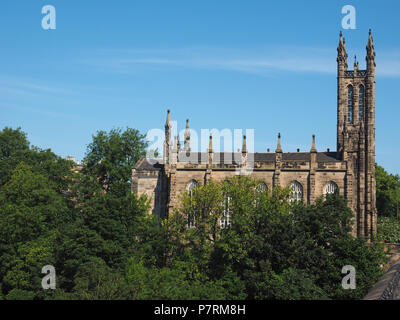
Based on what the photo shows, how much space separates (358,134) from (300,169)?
1280 cm

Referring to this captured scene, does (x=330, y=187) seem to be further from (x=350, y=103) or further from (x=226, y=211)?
(x=350, y=103)

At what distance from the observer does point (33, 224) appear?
169 ft

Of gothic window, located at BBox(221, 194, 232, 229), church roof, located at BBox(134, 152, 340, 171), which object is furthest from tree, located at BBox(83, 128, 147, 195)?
gothic window, located at BBox(221, 194, 232, 229)

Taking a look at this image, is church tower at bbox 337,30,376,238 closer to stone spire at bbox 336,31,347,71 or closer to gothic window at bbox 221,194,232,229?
stone spire at bbox 336,31,347,71

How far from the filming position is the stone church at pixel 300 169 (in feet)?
193

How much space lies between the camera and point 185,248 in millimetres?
52812

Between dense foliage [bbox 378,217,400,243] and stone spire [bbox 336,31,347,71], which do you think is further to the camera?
stone spire [bbox 336,31,347,71]

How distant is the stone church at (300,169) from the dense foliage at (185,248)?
458cm

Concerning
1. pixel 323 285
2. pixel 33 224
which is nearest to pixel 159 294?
pixel 323 285

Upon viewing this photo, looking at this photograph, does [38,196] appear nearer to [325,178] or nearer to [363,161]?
[325,178]

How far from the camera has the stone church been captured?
5888 centimetres

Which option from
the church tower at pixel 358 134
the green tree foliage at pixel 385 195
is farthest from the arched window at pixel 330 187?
the green tree foliage at pixel 385 195

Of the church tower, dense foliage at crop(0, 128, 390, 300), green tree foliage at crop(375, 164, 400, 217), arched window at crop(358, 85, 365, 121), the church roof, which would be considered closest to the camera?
dense foliage at crop(0, 128, 390, 300)

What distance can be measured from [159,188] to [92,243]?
19.7 m
